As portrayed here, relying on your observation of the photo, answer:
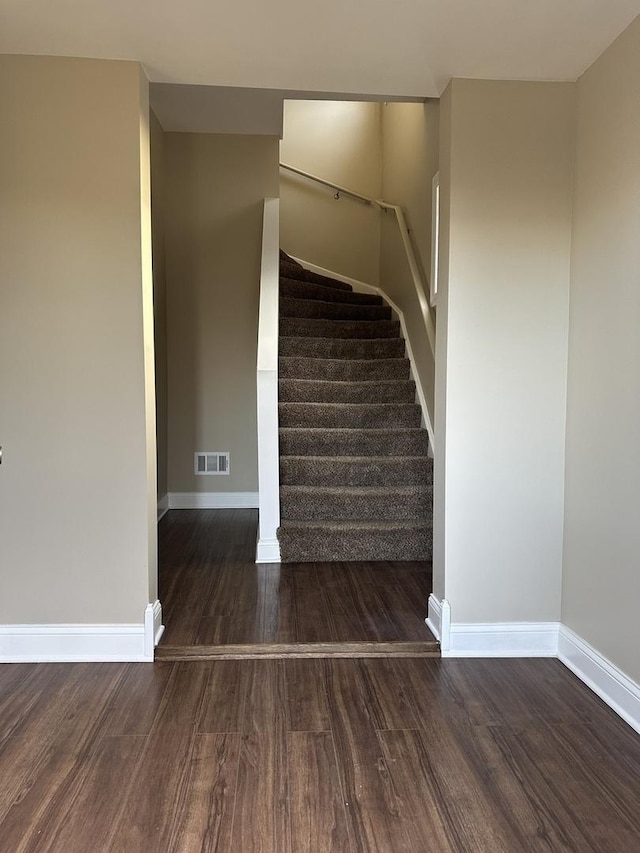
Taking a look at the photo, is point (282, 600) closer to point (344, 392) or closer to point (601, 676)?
point (601, 676)

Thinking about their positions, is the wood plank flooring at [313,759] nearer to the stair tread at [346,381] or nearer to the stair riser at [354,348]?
the stair tread at [346,381]

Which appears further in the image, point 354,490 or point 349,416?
point 349,416

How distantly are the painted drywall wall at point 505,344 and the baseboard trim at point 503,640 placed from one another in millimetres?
43

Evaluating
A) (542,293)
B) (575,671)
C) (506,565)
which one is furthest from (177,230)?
(575,671)

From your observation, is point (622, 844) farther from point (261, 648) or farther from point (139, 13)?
point (139, 13)

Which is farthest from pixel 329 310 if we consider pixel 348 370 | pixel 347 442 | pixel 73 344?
pixel 73 344

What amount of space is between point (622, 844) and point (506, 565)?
1.08 m

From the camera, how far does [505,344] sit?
2.33 meters

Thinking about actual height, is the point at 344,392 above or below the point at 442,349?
below

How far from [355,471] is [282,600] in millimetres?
1100

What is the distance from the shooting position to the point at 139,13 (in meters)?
1.86

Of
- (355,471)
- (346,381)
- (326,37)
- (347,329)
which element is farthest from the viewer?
(347,329)

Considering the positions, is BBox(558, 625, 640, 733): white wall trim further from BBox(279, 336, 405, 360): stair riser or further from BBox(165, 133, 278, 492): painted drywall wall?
BBox(165, 133, 278, 492): painted drywall wall

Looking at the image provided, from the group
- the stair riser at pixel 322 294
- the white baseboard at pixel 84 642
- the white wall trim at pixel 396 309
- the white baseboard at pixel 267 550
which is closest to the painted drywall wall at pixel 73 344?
the white baseboard at pixel 84 642
